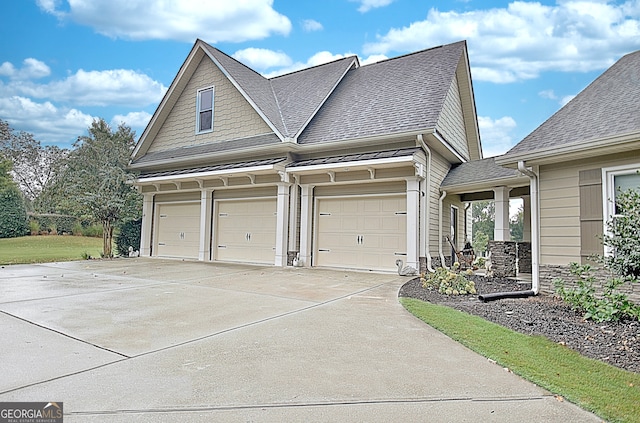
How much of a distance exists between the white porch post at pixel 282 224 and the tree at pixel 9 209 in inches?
754

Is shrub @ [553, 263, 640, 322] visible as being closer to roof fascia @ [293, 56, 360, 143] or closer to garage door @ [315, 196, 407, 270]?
garage door @ [315, 196, 407, 270]

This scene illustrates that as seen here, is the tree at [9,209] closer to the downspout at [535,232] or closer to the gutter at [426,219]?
the gutter at [426,219]

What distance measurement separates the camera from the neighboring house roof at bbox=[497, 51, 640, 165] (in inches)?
227

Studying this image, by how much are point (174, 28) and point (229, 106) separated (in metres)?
5.45

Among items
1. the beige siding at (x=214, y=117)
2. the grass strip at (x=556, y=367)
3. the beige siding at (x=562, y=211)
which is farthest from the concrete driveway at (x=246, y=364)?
the beige siding at (x=214, y=117)

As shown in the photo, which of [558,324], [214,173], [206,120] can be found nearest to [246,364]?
[558,324]

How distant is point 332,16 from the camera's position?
14.2 meters

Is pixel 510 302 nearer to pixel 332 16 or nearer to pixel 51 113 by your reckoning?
pixel 332 16

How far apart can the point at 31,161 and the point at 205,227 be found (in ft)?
108

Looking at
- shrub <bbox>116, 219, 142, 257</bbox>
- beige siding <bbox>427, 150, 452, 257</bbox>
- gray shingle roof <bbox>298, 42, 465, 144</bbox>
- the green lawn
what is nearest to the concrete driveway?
beige siding <bbox>427, 150, 452, 257</bbox>

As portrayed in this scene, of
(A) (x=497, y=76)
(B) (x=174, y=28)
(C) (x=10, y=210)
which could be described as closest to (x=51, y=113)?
(C) (x=10, y=210)

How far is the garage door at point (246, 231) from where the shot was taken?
39.1ft

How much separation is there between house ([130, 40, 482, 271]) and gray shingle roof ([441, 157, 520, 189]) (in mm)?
359

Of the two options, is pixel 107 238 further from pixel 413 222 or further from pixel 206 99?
pixel 413 222
